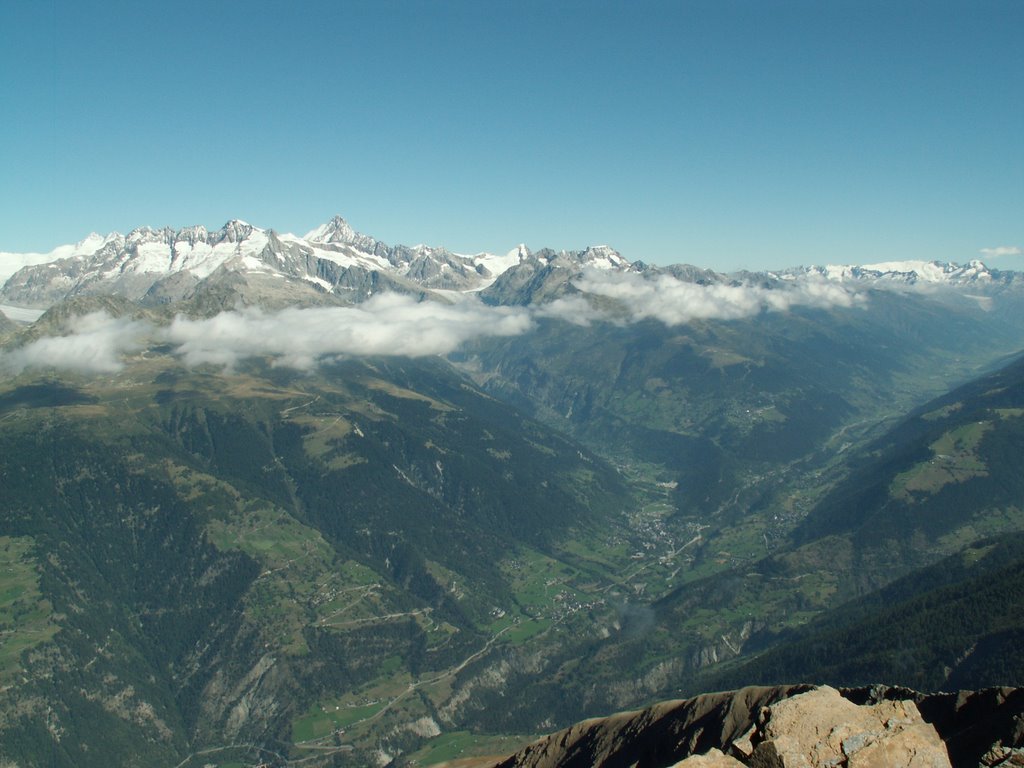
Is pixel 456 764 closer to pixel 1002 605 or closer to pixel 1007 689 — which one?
pixel 1007 689

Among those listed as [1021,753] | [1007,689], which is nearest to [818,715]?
[1021,753]

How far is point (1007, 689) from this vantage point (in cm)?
5300

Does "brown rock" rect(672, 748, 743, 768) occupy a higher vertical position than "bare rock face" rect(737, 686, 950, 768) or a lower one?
lower

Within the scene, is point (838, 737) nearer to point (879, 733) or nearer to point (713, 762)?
point (879, 733)

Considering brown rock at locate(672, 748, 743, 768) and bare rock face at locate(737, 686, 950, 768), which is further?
brown rock at locate(672, 748, 743, 768)

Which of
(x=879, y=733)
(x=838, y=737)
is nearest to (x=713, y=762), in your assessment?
A: (x=838, y=737)

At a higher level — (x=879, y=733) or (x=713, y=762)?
(x=879, y=733)

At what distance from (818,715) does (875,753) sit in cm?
416

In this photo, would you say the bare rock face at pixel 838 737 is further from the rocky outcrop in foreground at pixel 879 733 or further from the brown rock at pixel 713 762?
the brown rock at pixel 713 762

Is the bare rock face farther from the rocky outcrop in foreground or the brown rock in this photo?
the brown rock

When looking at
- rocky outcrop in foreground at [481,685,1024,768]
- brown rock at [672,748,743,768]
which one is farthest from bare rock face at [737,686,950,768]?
brown rock at [672,748,743,768]

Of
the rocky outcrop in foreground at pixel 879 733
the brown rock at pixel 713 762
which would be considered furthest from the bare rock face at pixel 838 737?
the brown rock at pixel 713 762

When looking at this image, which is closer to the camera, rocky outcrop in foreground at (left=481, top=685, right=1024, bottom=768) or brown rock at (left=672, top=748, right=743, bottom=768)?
rocky outcrop in foreground at (left=481, top=685, right=1024, bottom=768)

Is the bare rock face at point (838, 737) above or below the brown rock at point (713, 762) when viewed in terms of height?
above
